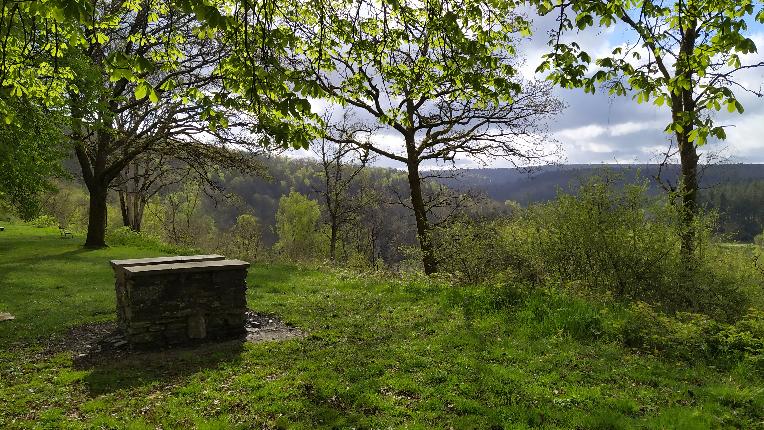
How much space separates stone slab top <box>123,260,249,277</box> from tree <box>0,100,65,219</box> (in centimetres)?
849

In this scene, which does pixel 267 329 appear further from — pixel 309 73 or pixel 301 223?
pixel 301 223

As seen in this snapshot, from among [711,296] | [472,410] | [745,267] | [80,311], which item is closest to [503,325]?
[472,410]

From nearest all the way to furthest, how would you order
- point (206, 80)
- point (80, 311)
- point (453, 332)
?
point (453, 332)
point (80, 311)
point (206, 80)

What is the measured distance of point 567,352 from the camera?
328 inches

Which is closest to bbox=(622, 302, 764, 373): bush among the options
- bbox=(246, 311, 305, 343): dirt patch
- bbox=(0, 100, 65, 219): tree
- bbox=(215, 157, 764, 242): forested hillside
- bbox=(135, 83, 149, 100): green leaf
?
bbox=(215, 157, 764, 242): forested hillside

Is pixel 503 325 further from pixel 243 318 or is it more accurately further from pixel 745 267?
pixel 745 267

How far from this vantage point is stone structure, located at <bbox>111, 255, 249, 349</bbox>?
9023 millimetres

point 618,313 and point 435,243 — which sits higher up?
point 435,243

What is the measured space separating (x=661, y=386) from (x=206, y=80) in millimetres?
19332

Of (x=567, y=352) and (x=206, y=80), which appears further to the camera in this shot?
(x=206, y=80)

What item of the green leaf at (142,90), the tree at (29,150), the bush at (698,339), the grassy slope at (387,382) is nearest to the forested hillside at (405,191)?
the tree at (29,150)

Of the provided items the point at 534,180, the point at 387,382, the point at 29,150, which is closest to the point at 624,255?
the point at 387,382

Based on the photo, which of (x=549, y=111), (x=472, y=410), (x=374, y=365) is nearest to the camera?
(x=472, y=410)

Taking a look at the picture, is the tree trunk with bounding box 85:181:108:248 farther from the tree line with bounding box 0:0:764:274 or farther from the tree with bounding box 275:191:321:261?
the tree with bounding box 275:191:321:261
